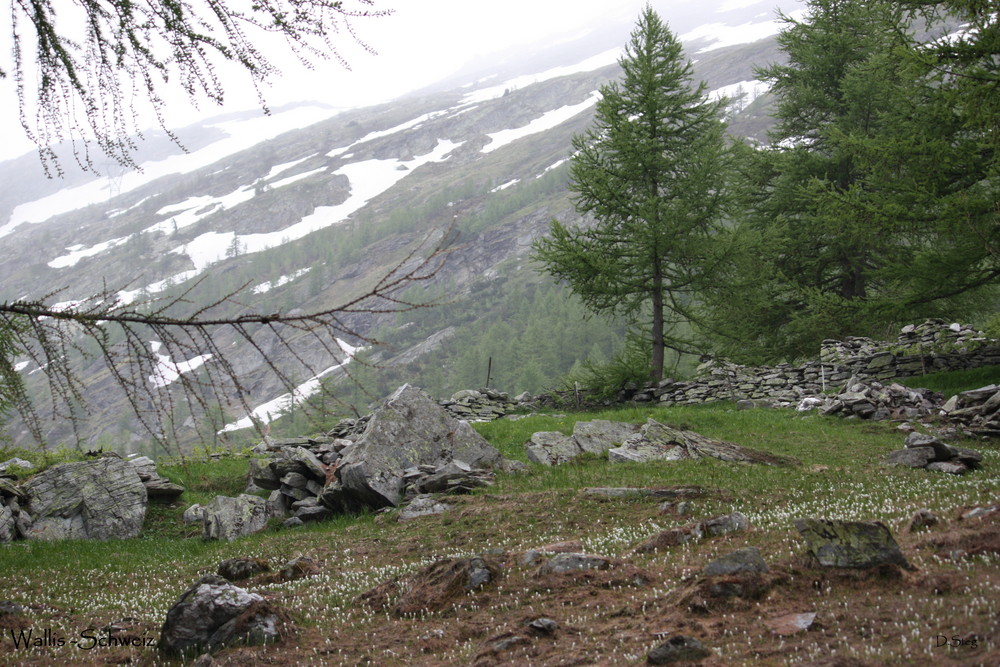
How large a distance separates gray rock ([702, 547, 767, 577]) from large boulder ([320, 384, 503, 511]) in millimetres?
7233

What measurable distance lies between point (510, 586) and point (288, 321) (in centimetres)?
405

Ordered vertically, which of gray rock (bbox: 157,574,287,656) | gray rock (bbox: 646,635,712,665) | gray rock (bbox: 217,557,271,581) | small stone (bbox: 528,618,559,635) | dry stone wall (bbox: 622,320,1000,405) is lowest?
dry stone wall (bbox: 622,320,1000,405)

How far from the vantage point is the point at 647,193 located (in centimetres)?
2608

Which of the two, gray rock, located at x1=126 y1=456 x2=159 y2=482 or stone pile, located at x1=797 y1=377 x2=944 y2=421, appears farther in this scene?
stone pile, located at x1=797 y1=377 x2=944 y2=421

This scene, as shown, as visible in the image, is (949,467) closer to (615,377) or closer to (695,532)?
(695,532)

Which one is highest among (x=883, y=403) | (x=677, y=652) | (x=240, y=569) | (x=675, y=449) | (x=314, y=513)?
(x=677, y=652)

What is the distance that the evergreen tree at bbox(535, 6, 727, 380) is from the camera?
24891 mm

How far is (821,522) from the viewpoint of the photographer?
6.16 metres

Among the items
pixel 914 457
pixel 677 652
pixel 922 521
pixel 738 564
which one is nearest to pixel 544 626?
pixel 677 652

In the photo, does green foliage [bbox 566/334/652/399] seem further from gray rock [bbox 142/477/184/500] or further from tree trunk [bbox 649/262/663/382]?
gray rock [bbox 142/477/184/500]

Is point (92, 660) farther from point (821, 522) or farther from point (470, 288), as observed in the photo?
point (470, 288)

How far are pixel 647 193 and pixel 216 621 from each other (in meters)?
23.6

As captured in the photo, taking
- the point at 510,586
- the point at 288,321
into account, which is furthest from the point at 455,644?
the point at 288,321

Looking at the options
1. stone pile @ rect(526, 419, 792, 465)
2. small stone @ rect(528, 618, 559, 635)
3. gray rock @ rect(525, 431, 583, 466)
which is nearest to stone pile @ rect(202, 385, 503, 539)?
gray rock @ rect(525, 431, 583, 466)
